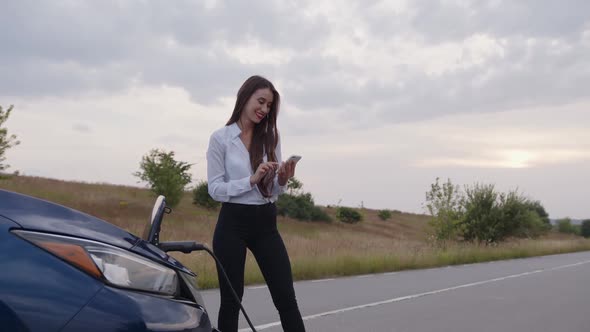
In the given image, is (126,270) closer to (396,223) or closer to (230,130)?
(230,130)

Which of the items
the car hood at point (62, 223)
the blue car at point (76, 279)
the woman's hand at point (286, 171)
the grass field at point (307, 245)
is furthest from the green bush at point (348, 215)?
the blue car at point (76, 279)

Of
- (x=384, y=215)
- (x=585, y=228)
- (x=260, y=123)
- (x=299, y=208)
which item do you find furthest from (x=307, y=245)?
(x=585, y=228)

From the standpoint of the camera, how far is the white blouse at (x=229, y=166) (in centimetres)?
366

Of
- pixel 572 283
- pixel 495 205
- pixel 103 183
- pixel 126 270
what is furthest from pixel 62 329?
pixel 103 183

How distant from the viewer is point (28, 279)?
2010 millimetres

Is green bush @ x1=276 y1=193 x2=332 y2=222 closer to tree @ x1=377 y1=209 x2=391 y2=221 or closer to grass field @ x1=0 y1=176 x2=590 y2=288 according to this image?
grass field @ x1=0 y1=176 x2=590 y2=288

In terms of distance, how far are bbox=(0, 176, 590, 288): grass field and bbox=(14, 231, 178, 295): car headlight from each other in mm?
7758

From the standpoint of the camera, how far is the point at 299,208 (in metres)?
58.9

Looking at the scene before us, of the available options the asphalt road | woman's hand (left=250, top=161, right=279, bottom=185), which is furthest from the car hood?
the asphalt road

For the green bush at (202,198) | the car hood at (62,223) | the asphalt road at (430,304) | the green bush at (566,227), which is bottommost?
the asphalt road at (430,304)

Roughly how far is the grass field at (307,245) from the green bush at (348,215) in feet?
2.52

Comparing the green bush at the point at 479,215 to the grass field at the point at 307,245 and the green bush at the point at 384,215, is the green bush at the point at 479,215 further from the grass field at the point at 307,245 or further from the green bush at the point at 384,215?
the green bush at the point at 384,215

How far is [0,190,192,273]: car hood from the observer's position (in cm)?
218

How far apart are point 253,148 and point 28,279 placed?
190cm
